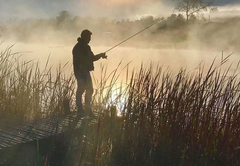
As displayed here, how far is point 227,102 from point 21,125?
2.59 meters

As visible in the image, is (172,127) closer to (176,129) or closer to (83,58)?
(176,129)

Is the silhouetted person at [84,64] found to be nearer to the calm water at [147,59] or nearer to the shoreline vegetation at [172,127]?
the shoreline vegetation at [172,127]

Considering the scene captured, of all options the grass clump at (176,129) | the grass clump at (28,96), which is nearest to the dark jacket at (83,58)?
the grass clump at (28,96)

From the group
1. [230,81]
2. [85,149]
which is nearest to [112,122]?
[85,149]

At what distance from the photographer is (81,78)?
663cm

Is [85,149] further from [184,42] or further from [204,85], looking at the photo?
[184,42]

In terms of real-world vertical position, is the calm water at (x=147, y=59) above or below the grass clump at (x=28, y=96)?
above

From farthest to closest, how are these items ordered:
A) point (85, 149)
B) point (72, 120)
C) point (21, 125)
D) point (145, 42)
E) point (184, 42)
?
1. point (145, 42)
2. point (184, 42)
3. point (72, 120)
4. point (21, 125)
5. point (85, 149)

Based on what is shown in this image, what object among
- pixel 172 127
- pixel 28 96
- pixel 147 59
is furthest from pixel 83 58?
pixel 147 59

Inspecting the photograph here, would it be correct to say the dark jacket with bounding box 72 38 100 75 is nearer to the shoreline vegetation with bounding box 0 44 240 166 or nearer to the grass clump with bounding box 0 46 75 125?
the grass clump with bounding box 0 46 75 125

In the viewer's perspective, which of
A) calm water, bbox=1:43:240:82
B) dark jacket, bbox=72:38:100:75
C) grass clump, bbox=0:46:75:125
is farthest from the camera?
calm water, bbox=1:43:240:82

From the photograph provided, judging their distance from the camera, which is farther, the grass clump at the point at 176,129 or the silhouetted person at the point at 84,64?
the silhouetted person at the point at 84,64

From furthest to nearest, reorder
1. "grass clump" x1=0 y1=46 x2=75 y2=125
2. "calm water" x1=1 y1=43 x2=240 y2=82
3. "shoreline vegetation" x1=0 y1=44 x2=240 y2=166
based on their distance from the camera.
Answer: "calm water" x1=1 y1=43 x2=240 y2=82 → "grass clump" x1=0 y1=46 x2=75 y2=125 → "shoreline vegetation" x1=0 y1=44 x2=240 y2=166

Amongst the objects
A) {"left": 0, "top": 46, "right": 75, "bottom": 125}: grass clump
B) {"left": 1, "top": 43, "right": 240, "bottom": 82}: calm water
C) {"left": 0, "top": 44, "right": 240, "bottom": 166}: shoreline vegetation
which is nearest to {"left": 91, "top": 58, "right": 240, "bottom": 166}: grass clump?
{"left": 0, "top": 44, "right": 240, "bottom": 166}: shoreline vegetation
